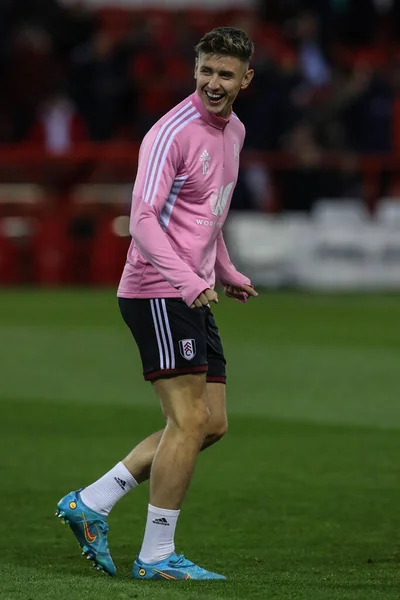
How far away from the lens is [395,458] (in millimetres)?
8828

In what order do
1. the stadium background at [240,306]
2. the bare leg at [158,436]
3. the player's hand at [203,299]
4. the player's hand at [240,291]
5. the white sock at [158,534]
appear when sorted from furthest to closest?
the stadium background at [240,306]
the player's hand at [240,291]
the bare leg at [158,436]
the white sock at [158,534]
the player's hand at [203,299]

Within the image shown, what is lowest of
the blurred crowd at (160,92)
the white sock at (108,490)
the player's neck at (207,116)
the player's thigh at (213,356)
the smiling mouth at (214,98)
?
the white sock at (108,490)

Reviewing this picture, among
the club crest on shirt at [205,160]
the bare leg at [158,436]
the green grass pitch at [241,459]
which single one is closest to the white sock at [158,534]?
the green grass pitch at [241,459]

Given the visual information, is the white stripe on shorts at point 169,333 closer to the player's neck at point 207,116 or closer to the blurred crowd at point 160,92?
the player's neck at point 207,116

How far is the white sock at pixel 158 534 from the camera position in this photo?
19.0 feet

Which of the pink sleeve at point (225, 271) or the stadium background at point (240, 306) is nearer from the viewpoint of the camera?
the pink sleeve at point (225, 271)

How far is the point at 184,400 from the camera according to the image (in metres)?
5.77

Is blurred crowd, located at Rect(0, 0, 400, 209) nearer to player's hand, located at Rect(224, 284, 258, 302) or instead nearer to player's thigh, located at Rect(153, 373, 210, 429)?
player's hand, located at Rect(224, 284, 258, 302)

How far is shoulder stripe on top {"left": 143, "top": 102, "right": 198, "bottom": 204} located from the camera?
568 centimetres

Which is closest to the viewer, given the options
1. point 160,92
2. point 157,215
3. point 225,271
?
point 157,215

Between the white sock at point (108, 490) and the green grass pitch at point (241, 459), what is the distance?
0.91 ft

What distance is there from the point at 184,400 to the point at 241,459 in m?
3.17

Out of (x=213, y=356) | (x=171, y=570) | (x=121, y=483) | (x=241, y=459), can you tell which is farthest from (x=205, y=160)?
(x=241, y=459)

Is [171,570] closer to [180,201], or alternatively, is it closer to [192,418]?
[192,418]
